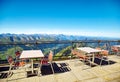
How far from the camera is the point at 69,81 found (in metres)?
3.79

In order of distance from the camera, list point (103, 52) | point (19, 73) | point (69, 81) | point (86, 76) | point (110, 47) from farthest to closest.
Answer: point (110, 47), point (103, 52), point (19, 73), point (86, 76), point (69, 81)

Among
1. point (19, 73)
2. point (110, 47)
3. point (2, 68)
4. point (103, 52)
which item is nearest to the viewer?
point (19, 73)

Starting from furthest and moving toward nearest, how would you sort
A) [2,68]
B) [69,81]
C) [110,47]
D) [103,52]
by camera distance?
[110,47]
[103,52]
[2,68]
[69,81]

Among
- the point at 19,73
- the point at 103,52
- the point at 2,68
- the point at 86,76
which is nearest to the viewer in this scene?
the point at 86,76

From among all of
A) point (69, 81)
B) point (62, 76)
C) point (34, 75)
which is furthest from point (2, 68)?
point (69, 81)

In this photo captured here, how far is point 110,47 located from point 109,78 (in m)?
4.22

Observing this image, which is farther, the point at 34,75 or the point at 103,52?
the point at 103,52

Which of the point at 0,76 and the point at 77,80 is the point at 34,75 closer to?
the point at 0,76

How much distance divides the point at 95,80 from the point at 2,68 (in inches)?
170

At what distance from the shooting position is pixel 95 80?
384cm

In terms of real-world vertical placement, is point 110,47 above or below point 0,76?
above

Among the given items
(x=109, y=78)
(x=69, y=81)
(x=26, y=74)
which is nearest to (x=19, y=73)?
(x=26, y=74)

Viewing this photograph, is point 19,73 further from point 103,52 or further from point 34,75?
point 103,52

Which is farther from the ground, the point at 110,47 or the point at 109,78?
the point at 110,47
